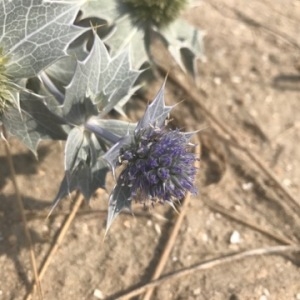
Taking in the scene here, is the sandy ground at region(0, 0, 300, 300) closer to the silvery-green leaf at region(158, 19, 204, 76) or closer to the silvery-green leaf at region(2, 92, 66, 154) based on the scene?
the silvery-green leaf at region(158, 19, 204, 76)

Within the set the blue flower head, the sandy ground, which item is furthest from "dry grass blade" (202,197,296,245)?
the blue flower head

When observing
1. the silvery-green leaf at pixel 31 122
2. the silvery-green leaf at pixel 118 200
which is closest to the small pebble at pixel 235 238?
the silvery-green leaf at pixel 118 200

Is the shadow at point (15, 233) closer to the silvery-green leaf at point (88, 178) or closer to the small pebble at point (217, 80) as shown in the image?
the silvery-green leaf at point (88, 178)

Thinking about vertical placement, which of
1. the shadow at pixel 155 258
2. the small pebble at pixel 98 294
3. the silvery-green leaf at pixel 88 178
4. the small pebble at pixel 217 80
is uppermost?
the silvery-green leaf at pixel 88 178

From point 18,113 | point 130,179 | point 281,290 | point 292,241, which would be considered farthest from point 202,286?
point 18,113

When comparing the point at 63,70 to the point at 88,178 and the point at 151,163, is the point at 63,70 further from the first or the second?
the point at 151,163

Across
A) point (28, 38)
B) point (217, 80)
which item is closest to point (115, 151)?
point (28, 38)
